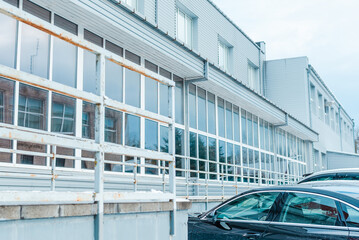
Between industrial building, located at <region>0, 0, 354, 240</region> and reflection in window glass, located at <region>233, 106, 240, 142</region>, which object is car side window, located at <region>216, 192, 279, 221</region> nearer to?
industrial building, located at <region>0, 0, 354, 240</region>

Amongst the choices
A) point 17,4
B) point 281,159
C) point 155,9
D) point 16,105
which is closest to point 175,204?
point 16,105

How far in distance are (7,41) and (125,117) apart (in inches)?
154

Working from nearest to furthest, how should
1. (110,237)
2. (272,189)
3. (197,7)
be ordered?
(110,237), (272,189), (197,7)

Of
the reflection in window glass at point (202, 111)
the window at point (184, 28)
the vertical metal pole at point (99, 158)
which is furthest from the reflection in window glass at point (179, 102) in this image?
the vertical metal pole at point (99, 158)

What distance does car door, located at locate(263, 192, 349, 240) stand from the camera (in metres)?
5.37

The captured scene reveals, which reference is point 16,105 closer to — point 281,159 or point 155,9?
point 155,9

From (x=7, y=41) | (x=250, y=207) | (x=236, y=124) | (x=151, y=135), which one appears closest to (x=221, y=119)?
(x=236, y=124)

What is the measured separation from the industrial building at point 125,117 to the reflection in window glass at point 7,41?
0.08ft

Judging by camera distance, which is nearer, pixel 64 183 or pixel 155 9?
pixel 64 183

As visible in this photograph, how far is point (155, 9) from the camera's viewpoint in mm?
14328

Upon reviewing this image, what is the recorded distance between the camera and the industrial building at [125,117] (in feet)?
12.1

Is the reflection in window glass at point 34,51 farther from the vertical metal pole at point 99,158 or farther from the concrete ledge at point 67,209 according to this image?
the concrete ledge at point 67,209

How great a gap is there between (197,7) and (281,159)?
34.2ft

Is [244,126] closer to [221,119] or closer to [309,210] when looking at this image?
[221,119]
